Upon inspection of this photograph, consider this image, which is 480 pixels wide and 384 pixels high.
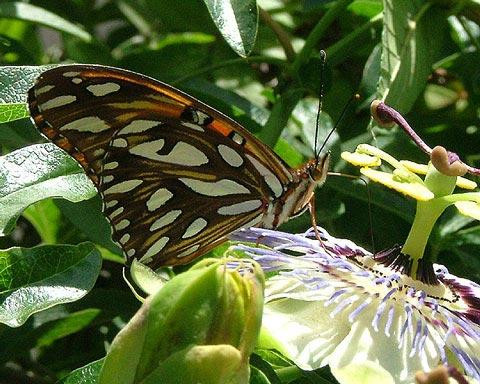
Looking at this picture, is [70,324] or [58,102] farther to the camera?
[70,324]

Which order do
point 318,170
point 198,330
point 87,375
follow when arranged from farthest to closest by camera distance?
point 318,170 < point 87,375 < point 198,330

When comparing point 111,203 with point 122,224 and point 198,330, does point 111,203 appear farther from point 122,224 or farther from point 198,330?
point 198,330

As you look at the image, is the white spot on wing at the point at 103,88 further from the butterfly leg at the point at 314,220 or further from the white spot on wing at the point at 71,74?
the butterfly leg at the point at 314,220

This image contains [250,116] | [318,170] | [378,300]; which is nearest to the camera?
[378,300]

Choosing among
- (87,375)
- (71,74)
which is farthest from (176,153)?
(87,375)

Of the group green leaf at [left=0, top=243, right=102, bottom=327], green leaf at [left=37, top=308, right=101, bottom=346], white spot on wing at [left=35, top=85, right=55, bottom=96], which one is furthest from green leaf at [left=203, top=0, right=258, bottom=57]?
green leaf at [left=37, top=308, right=101, bottom=346]
